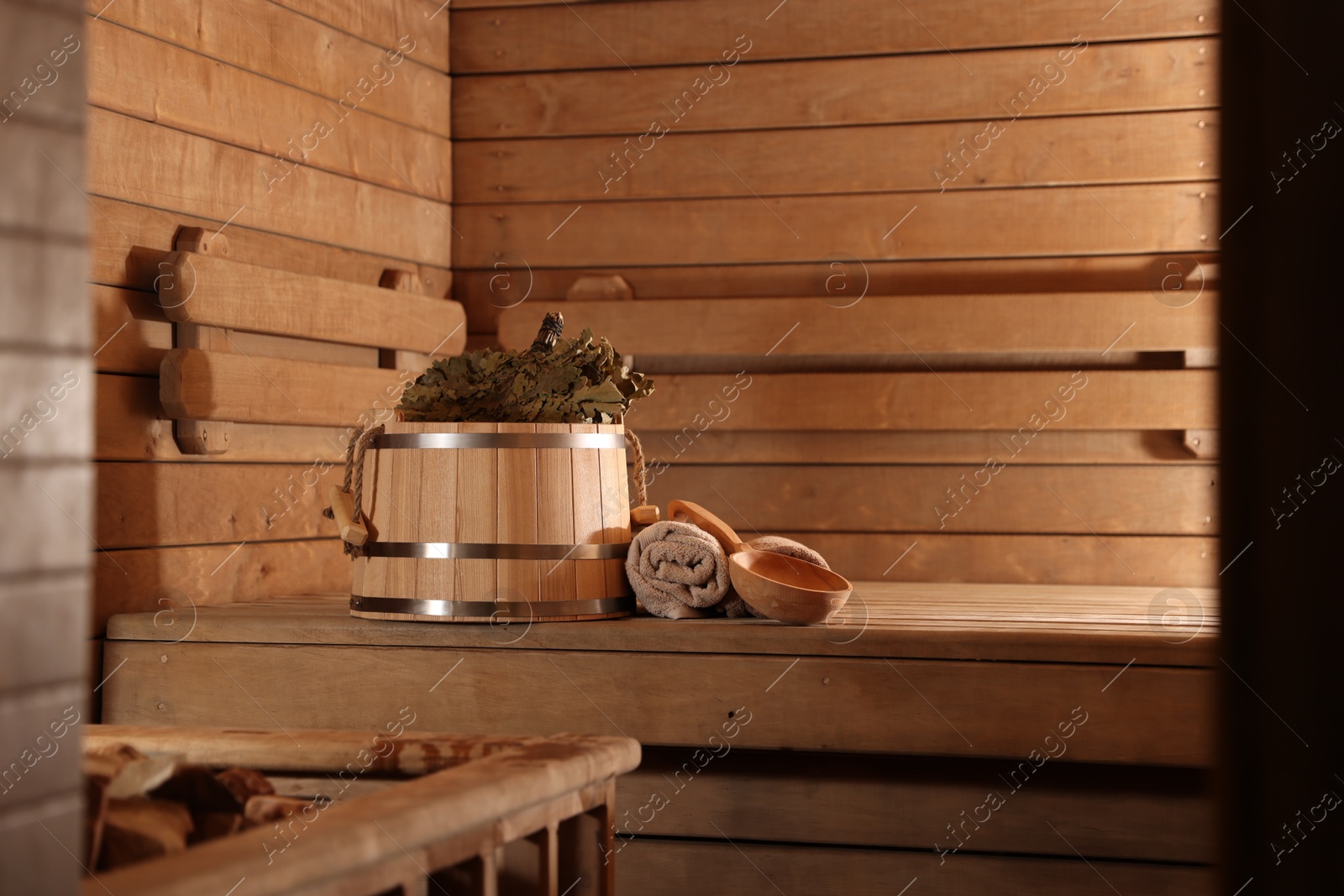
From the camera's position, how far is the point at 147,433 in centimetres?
267

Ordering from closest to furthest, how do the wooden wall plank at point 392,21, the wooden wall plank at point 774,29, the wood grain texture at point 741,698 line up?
the wood grain texture at point 741,698 → the wooden wall plank at point 392,21 → the wooden wall plank at point 774,29

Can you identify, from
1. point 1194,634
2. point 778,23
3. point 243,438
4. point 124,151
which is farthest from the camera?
point 778,23

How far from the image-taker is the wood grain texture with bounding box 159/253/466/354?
8.80 feet

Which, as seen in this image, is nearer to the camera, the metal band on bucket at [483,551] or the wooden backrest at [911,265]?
the metal band on bucket at [483,551]

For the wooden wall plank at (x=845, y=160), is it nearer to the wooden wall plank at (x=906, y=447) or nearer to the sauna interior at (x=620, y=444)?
the sauna interior at (x=620, y=444)

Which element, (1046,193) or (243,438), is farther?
(1046,193)

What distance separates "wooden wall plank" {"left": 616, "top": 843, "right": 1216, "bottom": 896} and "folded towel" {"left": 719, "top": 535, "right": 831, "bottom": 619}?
42 cm

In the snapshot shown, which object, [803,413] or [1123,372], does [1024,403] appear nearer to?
[1123,372]

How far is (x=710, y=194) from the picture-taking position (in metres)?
3.61

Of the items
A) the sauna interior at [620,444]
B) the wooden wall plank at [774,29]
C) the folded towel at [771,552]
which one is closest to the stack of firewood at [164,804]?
the sauna interior at [620,444]

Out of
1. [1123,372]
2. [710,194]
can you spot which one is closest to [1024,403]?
[1123,372]

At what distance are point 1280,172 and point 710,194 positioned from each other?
2967mm

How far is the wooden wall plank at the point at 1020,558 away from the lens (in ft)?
11.1

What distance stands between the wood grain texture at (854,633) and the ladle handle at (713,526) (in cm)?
16
